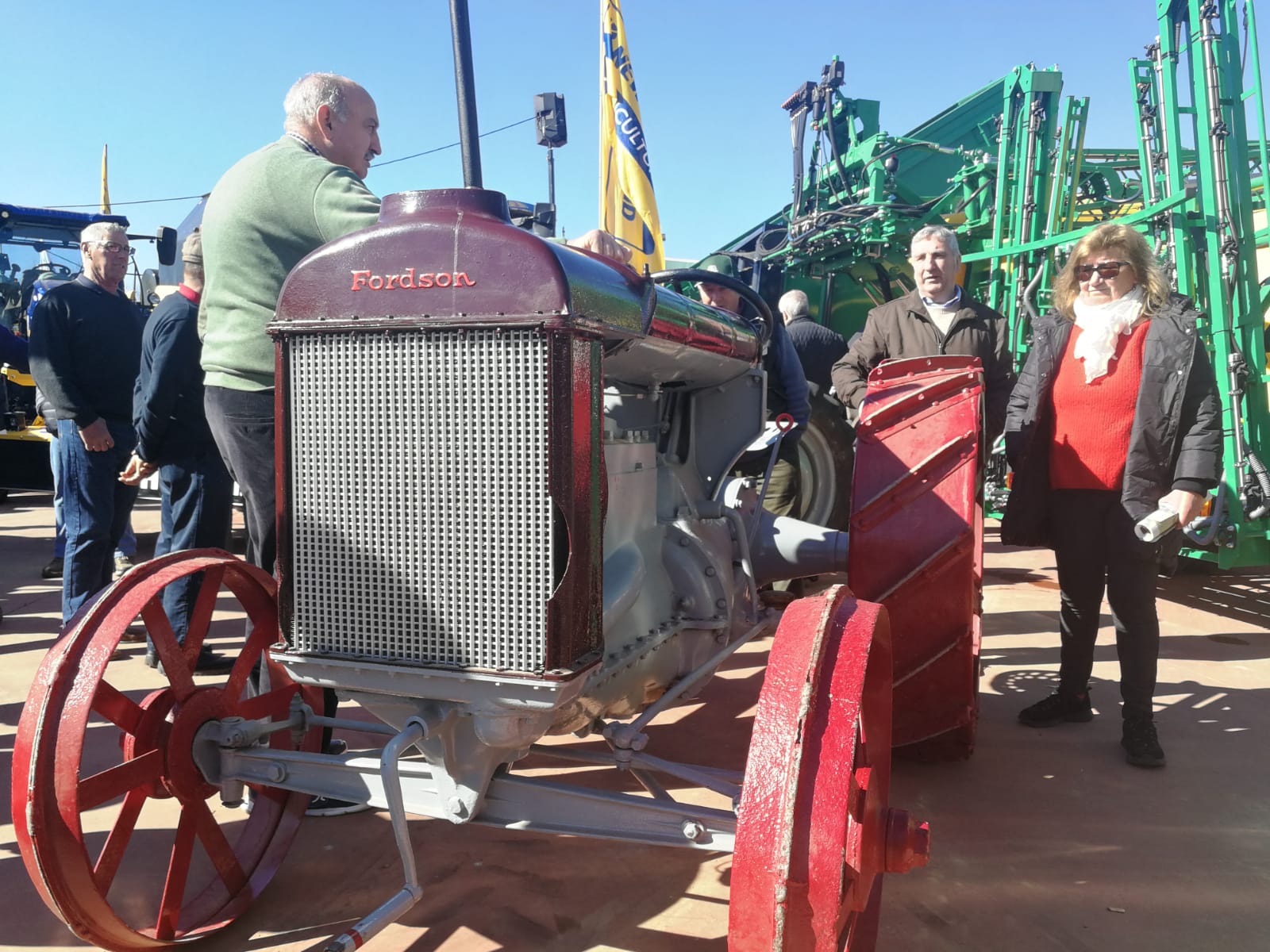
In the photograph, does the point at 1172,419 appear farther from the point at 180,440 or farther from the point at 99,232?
the point at 99,232

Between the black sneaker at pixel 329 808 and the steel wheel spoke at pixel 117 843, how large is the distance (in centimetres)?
62

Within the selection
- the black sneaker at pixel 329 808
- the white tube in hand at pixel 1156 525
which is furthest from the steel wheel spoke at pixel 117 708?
the white tube in hand at pixel 1156 525

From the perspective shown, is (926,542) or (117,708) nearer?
(117,708)

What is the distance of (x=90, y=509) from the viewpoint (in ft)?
12.3

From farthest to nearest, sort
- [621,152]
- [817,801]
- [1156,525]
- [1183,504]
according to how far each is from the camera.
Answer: [621,152] → [1183,504] → [1156,525] → [817,801]

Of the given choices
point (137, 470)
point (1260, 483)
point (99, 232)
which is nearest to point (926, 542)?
point (1260, 483)

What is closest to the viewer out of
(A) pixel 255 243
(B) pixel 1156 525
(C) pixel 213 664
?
(A) pixel 255 243

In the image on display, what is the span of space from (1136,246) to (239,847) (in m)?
3.07

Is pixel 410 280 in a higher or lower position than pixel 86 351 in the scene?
lower

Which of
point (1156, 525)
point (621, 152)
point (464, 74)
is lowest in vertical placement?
point (1156, 525)

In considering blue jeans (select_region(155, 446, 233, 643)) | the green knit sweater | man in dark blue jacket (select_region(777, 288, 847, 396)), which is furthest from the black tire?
the green knit sweater

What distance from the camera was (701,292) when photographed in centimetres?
389

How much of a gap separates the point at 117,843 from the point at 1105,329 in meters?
2.97

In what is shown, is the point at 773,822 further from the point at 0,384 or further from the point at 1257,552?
the point at 0,384
